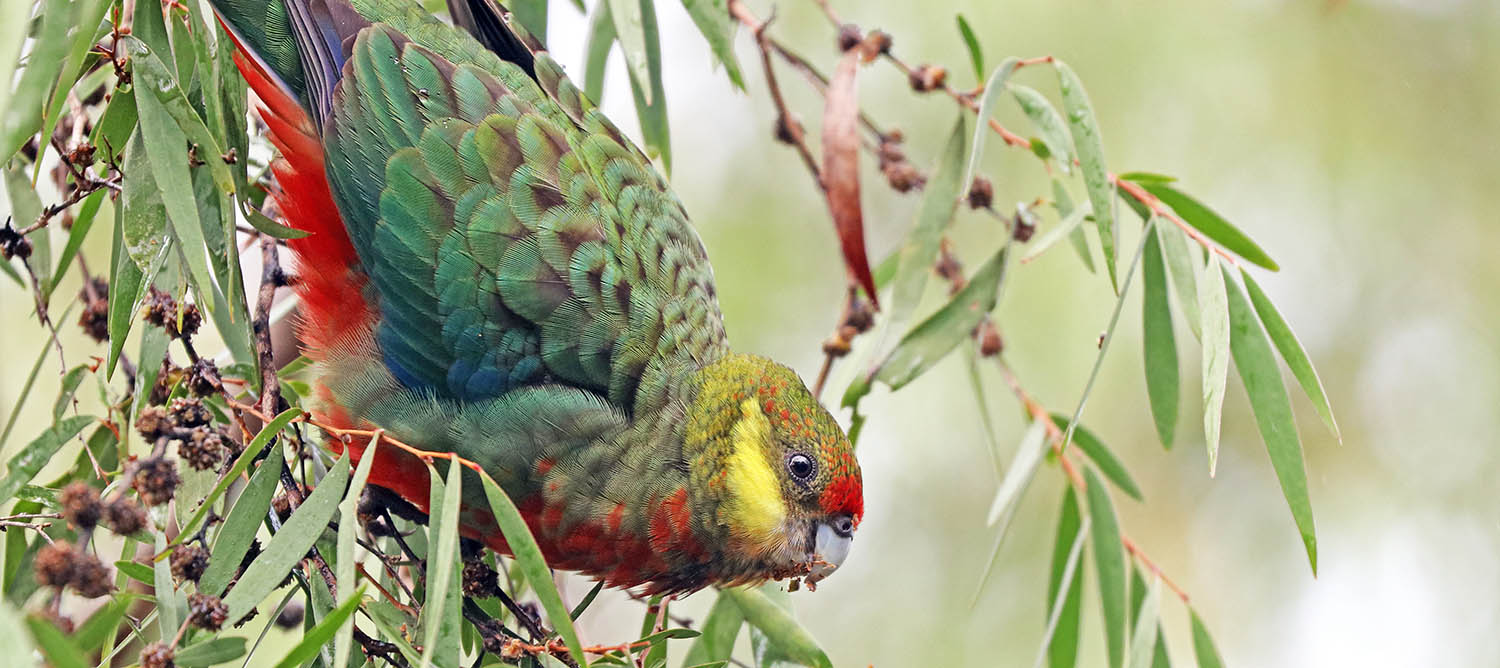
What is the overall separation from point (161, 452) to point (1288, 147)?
389 centimetres

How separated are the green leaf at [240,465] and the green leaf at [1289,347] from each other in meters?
1.51

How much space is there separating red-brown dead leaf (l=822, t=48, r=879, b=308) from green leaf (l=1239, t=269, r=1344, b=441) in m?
0.64

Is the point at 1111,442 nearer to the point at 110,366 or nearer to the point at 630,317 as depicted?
the point at 630,317

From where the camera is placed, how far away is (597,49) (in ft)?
8.86

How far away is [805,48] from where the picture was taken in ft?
15.4

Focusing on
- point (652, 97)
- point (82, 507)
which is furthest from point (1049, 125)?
point (82, 507)

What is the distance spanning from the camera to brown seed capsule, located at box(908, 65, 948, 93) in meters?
2.45

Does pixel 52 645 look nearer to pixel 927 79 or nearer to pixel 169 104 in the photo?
pixel 169 104

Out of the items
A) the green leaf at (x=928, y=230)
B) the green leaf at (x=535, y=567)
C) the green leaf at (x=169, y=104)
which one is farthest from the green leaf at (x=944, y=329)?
the green leaf at (x=169, y=104)

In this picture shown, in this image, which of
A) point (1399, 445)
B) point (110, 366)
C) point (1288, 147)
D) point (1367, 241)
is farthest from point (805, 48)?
point (110, 366)

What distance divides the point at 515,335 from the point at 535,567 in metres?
0.72

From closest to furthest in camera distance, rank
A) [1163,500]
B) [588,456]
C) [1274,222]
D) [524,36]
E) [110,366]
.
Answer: [110,366], [588,456], [524,36], [1274,222], [1163,500]

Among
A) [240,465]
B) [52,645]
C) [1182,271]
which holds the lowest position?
[52,645]

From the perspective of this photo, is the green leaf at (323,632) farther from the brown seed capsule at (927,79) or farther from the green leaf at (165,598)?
the brown seed capsule at (927,79)
